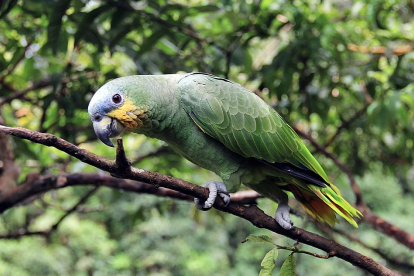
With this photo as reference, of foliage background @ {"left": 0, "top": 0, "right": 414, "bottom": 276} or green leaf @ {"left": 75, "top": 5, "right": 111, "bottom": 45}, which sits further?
foliage background @ {"left": 0, "top": 0, "right": 414, "bottom": 276}

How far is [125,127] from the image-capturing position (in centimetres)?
126

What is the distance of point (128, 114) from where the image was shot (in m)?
1.22

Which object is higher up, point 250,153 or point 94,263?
point 250,153

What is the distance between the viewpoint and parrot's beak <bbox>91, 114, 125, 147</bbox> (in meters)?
1.21

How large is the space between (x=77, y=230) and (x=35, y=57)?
421 centimetres

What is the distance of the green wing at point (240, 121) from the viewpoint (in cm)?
134

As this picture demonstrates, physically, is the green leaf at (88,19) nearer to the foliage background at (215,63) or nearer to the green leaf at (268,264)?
the foliage background at (215,63)

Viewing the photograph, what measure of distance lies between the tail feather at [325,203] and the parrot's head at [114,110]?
709 millimetres

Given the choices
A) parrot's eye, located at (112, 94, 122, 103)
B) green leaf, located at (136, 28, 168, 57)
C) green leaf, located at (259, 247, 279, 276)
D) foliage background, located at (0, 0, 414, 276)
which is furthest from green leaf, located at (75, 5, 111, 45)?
green leaf, located at (259, 247, 279, 276)

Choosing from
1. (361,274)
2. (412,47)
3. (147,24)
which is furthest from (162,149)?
(361,274)

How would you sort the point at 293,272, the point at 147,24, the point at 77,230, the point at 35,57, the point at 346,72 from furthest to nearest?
the point at 77,230
the point at 35,57
the point at 346,72
the point at 147,24
the point at 293,272

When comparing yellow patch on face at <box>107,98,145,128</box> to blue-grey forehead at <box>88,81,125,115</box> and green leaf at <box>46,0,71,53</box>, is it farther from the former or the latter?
green leaf at <box>46,0,71,53</box>

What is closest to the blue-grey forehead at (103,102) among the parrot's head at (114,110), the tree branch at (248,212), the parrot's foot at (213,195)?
the parrot's head at (114,110)

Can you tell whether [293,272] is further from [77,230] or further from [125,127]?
[77,230]
